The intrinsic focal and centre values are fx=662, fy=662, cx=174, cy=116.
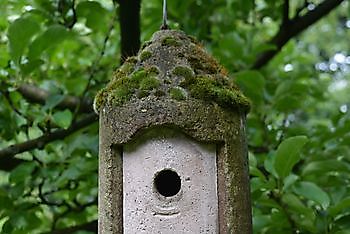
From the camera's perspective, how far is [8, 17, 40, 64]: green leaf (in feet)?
6.34

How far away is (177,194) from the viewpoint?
145 centimetres

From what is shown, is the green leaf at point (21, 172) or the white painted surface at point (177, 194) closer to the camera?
the white painted surface at point (177, 194)

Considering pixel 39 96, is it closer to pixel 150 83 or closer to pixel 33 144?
pixel 33 144

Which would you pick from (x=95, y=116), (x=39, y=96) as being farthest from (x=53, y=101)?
(x=39, y=96)

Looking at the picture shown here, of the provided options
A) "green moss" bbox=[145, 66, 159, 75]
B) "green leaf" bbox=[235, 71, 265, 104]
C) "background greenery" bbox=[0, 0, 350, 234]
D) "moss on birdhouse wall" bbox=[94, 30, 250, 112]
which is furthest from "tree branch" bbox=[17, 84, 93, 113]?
"green moss" bbox=[145, 66, 159, 75]

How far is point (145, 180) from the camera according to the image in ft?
4.84

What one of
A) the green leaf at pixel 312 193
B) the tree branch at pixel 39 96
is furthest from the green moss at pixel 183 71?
the tree branch at pixel 39 96

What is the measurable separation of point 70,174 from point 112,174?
63 centimetres

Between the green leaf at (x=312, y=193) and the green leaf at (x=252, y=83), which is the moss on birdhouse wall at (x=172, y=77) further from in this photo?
the green leaf at (x=252, y=83)

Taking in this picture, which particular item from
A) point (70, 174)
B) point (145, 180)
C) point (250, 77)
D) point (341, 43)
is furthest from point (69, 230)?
point (341, 43)

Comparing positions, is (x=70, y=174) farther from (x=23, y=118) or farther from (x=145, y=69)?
(x=145, y=69)

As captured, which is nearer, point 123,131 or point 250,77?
point 123,131

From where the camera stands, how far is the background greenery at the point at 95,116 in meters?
1.96

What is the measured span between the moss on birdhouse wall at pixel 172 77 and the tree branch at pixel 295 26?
1150mm
